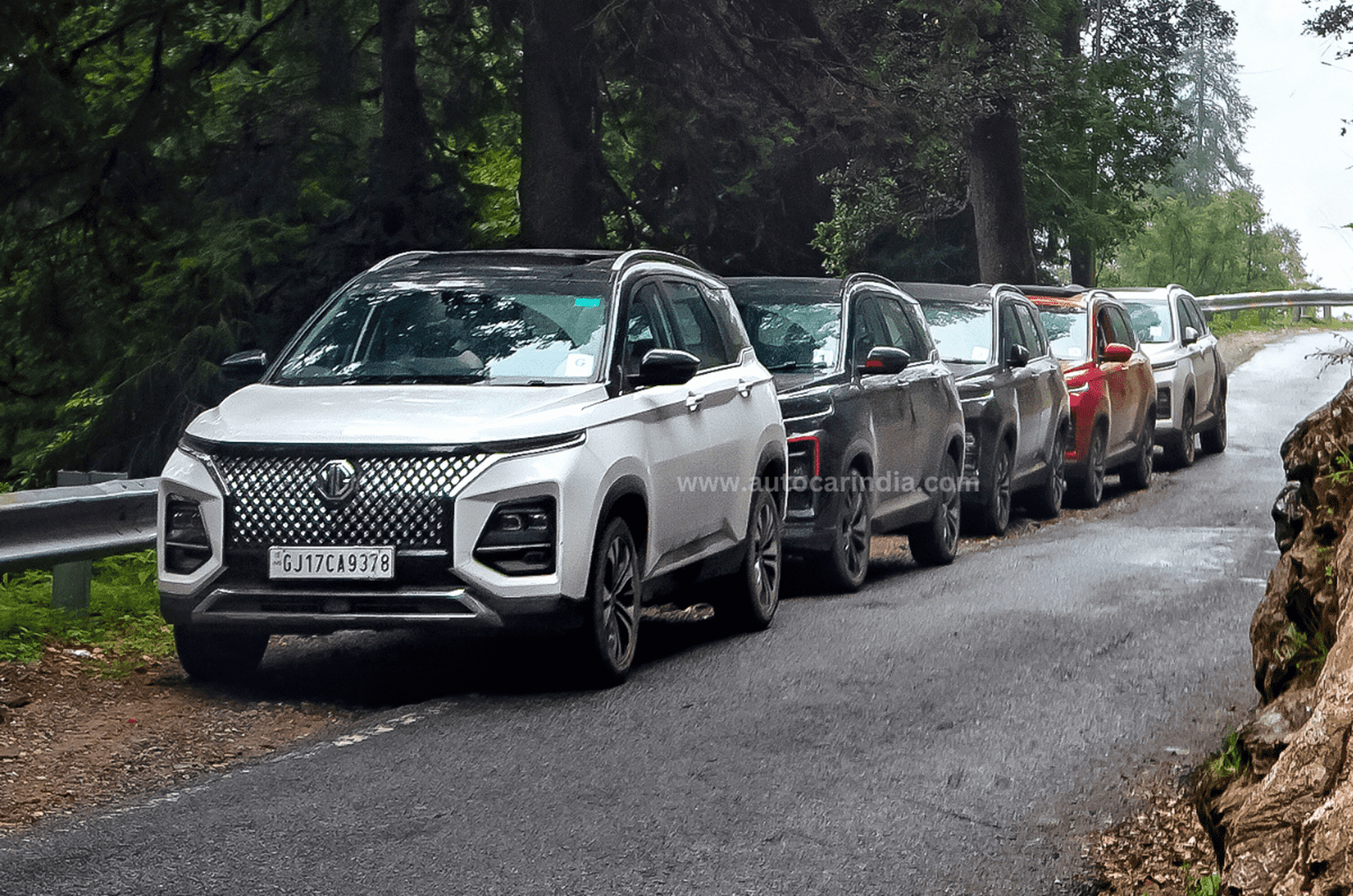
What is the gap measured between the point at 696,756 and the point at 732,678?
5.58ft

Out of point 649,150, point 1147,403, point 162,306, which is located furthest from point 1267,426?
point 162,306

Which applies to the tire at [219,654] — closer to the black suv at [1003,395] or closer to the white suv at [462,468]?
the white suv at [462,468]

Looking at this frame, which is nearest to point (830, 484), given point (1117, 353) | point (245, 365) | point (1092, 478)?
point (245, 365)

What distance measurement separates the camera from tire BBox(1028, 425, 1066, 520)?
54.5 ft

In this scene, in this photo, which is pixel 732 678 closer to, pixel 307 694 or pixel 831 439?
pixel 307 694

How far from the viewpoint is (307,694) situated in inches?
328

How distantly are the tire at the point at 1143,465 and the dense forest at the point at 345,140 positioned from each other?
546cm

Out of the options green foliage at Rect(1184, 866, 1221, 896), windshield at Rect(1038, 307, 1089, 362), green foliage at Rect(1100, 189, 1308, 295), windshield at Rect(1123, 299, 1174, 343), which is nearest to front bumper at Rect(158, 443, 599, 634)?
green foliage at Rect(1184, 866, 1221, 896)

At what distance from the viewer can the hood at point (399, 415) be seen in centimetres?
781

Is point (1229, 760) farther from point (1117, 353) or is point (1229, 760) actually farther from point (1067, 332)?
point (1067, 332)

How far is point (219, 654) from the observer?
8.56 metres

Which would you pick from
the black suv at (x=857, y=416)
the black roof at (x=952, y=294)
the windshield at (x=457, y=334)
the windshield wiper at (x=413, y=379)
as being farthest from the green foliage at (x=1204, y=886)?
→ the black roof at (x=952, y=294)

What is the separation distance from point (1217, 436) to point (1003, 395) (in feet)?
29.7

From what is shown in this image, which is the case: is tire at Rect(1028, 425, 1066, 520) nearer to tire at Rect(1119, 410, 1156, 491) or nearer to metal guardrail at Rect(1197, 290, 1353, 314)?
tire at Rect(1119, 410, 1156, 491)
